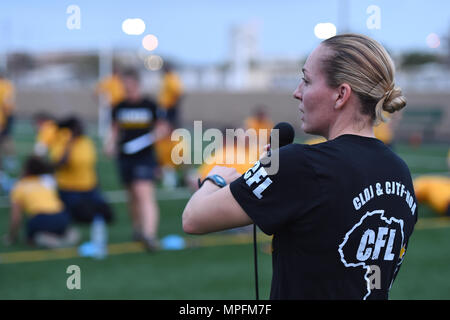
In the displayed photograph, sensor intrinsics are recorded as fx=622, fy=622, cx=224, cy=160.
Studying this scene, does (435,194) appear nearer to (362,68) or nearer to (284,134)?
(284,134)

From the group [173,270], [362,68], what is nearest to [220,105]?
[173,270]

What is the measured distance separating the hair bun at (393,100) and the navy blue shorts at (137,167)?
554 cm

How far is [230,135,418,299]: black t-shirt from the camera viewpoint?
6.33ft

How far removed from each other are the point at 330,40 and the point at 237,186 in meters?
0.57

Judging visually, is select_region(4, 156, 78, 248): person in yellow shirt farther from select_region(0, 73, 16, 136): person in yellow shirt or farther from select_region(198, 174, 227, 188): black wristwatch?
select_region(0, 73, 16, 136): person in yellow shirt

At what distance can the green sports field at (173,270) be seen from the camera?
5.63 meters

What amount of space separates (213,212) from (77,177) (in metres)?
7.02

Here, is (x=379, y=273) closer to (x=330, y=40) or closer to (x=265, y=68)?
(x=330, y=40)

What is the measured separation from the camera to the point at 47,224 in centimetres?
729

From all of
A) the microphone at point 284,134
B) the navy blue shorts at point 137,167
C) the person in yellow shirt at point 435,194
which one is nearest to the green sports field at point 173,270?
the person in yellow shirt at point 435,194

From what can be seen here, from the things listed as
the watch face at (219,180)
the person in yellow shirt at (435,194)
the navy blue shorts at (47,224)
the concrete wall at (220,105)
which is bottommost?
the concrete wall at (220,105)

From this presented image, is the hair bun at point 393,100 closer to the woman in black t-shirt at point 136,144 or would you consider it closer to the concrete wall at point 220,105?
the woman in black t-shirt at point 136,144

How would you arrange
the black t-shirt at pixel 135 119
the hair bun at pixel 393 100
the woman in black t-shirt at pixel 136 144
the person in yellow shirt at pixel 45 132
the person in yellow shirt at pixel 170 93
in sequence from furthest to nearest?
the person in yellow shirt at pixel 170 93 < the person in yellow shirt at pixel 45 132 < the black t-shirt at pixel 135 119 < the woman in black t-shirt at pixel 136 144 < the hair bun at pixel 393 100

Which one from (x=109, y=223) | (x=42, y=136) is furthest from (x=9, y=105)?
(x=109, y=223)
